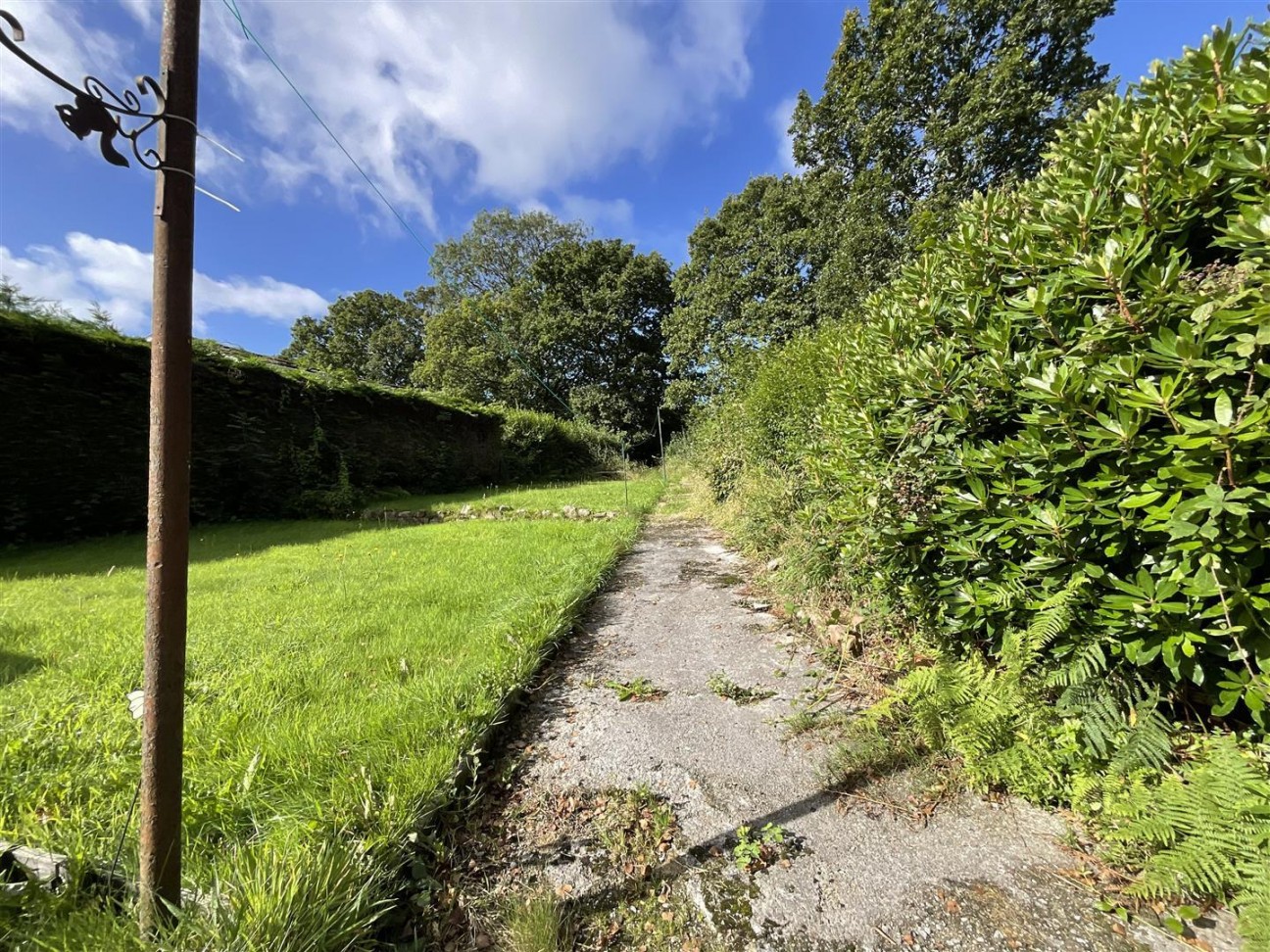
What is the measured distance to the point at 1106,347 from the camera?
1454mm

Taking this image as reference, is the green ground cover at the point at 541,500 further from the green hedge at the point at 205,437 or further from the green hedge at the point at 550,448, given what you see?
the green hedge at the point at 550,448

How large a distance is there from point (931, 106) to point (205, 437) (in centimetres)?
1620

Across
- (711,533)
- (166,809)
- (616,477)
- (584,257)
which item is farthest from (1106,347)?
(584,257)

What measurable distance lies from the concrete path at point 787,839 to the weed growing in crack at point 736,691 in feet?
0.13

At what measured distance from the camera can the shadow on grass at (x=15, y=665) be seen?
2.39 m

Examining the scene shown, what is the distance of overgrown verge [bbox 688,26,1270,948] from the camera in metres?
1.19

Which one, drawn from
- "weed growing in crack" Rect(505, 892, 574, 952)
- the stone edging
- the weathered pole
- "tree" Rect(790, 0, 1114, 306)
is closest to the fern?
"weed growing in crack" Rect(505, 892, 574, 952)

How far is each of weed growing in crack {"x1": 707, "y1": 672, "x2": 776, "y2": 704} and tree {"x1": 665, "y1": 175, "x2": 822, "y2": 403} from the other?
1096cm

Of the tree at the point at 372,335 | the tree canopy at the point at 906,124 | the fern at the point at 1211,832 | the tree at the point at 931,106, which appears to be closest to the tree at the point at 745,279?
the tree canopy at the point at 906,124

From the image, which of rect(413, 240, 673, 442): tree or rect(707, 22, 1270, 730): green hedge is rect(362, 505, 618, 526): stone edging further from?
rect(413, 240, 673, 442): tree

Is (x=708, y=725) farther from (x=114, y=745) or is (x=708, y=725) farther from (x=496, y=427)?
(x=496, y=427)

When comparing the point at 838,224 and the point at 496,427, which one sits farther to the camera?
the point at 496,427

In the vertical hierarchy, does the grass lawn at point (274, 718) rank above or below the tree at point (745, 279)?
below

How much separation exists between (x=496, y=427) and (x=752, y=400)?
10721 mm
